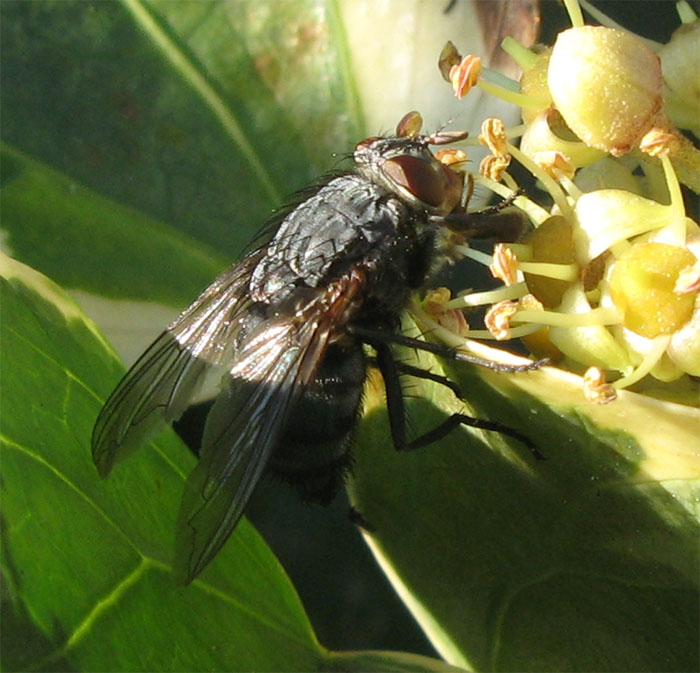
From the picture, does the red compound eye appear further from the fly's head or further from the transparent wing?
the transparent wing

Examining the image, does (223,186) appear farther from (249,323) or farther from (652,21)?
(652,21)

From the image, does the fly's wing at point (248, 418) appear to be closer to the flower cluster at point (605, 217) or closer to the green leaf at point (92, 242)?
the flower cluster at point (605, 217)

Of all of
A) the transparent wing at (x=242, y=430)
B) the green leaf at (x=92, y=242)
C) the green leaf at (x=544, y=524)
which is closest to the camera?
the green leaf at (x=544, y=524)

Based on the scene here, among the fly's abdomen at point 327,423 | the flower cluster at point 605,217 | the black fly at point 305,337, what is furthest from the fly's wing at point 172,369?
the flower cluster at point 605,217

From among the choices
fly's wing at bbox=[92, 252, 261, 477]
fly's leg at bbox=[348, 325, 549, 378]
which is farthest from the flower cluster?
fly's wing at bbox=[92, 252, 261, 477]

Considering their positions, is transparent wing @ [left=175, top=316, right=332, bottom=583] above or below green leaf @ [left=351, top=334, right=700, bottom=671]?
above

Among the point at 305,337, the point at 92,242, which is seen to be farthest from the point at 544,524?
the point at 92,242

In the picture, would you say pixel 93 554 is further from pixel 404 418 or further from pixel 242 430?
pixel 404 418
